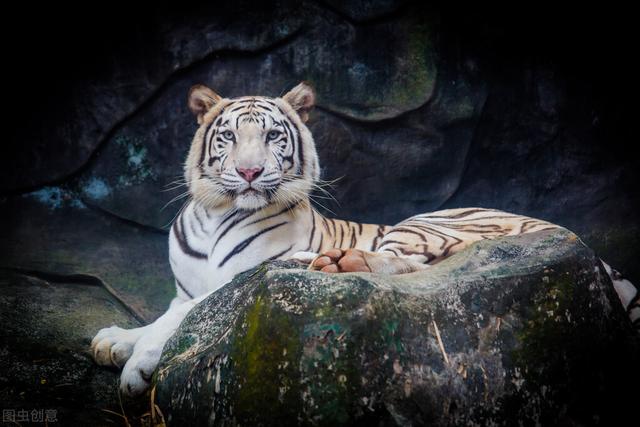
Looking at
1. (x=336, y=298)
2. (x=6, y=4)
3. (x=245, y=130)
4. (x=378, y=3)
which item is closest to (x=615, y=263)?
(x=378, y=3)

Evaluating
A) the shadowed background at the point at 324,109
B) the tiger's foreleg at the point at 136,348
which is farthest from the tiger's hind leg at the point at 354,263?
the shadowed background at the point at 324,109

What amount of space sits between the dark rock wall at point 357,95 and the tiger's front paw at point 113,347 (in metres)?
1.51

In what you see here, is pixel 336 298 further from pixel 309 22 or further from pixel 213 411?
pixel 309 22

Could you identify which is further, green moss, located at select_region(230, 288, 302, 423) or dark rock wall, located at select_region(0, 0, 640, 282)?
dark rock wall, located at select_region(0, 0, 640, 282)

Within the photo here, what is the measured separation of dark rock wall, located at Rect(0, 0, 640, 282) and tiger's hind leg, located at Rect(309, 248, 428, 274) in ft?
6.69

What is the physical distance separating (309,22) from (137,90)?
1.27 metres

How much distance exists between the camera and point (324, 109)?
4.38 meters

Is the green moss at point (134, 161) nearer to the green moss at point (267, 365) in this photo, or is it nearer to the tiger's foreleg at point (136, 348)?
the tiger's foreleg at point (136, 348)

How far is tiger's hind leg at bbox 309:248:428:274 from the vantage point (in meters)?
2.31

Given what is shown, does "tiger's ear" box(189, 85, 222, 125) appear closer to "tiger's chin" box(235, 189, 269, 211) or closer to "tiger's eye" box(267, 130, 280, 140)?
"tiger's eye" box(267, 130, 280, 140)

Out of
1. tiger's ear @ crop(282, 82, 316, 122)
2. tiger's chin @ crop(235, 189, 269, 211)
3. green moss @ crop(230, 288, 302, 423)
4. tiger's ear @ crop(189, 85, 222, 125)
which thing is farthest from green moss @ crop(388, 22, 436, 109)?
green moss @ crop(230, 288, 302, 423)

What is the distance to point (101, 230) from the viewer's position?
4.43 m

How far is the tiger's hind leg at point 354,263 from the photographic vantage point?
231 centimetres

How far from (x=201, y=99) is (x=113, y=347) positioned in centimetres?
148
